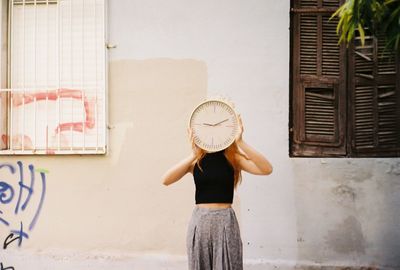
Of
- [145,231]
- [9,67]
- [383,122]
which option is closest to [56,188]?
[145,231]

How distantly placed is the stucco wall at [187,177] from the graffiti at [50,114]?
217mm

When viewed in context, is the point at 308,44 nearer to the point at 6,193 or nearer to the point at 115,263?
the point at 115,263

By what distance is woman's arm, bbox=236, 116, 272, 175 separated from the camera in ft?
12.1

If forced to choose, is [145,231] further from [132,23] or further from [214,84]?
[132,23]

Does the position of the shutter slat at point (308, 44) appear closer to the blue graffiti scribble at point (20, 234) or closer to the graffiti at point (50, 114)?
the graffiti at point (50, 114)

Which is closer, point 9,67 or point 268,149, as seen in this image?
point 268,149

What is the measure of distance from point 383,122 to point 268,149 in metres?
1.12

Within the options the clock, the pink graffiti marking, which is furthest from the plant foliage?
the pink graffiti marking

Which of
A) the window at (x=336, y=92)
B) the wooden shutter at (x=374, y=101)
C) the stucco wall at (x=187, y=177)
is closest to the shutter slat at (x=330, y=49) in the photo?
the window at (x=336, y=92)

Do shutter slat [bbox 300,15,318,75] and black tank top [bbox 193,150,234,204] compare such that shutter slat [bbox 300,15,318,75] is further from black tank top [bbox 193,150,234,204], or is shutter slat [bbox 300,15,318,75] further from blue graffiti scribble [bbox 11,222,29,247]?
blue graffiti scribble [bbox 11,222,29,247]

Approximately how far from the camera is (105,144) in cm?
530

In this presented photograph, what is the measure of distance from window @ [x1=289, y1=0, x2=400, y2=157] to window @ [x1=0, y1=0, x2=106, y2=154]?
1.87m

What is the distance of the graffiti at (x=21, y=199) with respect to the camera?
537 cm

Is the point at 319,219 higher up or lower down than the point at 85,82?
lower down
